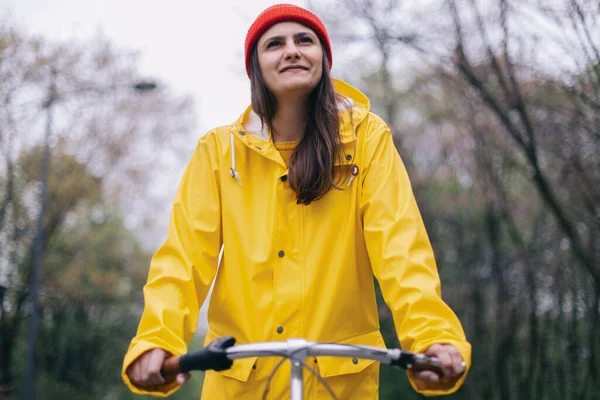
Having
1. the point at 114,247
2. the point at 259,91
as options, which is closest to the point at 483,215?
the point at 114,247

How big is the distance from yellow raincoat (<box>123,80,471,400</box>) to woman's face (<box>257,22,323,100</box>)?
20cm

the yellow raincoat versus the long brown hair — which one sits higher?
the long brown hair

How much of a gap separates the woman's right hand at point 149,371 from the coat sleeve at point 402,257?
682 millimetres

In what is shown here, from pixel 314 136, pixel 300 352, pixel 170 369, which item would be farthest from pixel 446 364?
pixel 314 136

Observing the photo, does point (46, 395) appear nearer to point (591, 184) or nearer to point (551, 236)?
point (551, 236)

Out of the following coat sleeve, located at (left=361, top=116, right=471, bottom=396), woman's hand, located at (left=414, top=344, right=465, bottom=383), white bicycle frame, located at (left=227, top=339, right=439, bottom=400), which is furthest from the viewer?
coat sleeve, located at (left=361, top=116, right=471, bottom=396)

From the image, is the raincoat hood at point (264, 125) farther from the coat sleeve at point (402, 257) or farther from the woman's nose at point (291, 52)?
the woman's nose at point (291, 52)

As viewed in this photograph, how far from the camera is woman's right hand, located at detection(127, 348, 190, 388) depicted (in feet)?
6.19

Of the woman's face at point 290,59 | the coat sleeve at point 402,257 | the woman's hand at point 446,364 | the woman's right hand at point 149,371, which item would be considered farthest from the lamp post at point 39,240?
the woman's hand at point 446,364

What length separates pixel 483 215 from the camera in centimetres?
1838

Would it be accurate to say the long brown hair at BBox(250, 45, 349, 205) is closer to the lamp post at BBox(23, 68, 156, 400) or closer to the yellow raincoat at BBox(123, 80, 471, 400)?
the yellow raincoat at BBox(123, 80, 471, 400)

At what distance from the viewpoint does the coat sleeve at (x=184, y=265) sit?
2.07m

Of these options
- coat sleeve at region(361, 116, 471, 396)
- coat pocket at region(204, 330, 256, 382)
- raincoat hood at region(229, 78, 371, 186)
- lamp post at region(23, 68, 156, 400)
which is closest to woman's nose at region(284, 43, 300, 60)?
raincoat hood at region(229, 78, 371, 186)

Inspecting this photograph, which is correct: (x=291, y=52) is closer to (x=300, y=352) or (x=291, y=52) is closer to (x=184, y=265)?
(x=184, y=265)
